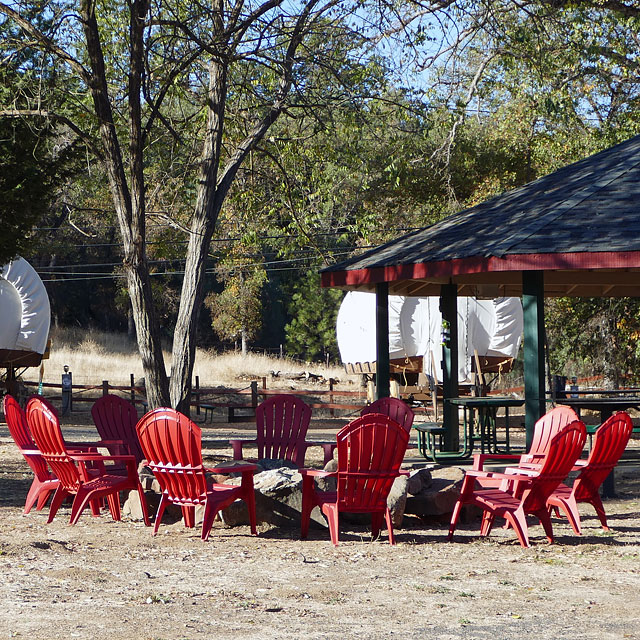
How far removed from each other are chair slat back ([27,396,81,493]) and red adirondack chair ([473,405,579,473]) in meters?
3.55

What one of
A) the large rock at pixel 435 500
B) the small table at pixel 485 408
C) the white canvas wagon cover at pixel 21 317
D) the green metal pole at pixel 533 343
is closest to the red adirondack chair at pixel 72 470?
the large rock at pixel 435 500

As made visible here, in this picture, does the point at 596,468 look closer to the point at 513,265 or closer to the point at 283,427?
the point at 513,265

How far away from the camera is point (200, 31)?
1246 centimetres

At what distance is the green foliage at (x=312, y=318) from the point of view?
1801 inches

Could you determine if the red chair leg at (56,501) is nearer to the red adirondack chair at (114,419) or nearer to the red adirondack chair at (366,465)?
the red adirondack chair at (114,419)

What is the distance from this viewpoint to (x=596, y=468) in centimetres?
806

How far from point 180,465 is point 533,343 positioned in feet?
14.9

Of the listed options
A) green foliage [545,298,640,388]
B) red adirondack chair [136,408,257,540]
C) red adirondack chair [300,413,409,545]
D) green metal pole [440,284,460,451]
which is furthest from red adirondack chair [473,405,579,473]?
green foliage [545,298,640,388]

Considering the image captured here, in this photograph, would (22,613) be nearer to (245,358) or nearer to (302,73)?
(302,73)

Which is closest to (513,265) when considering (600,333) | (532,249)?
(532,249)

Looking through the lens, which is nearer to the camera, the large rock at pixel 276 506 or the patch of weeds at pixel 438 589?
the patch of weeds at pixel 438 589

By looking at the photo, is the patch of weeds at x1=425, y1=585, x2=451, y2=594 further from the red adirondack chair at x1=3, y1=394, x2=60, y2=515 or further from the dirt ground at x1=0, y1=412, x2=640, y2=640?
the red adirondack chair at x1=3, y1=394, x2=60, y2=515

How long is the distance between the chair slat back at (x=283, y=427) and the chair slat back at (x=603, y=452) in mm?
3203

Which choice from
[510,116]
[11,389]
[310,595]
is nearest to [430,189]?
[510,116]
